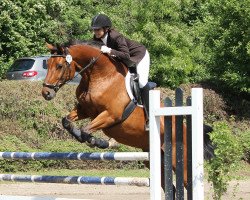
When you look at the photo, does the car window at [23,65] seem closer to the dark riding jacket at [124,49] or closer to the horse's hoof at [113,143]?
the dark riding jacket at [124,49]

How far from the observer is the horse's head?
8.51 metres

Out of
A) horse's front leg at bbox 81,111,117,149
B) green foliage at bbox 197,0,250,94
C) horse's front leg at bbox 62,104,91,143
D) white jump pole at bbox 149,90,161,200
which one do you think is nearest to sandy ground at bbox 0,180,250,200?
horse's front leg at bbox 62,104,91,143

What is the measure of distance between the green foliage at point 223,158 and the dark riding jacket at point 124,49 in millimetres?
2282

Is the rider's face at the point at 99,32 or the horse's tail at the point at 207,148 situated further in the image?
the rider's face at the point at 99,32

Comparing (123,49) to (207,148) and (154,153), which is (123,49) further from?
(154,153)

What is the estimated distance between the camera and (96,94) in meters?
8.63

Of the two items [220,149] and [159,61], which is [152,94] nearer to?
[220,149]

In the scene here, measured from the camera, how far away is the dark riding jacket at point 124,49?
8.83 metres

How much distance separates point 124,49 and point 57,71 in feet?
2.79

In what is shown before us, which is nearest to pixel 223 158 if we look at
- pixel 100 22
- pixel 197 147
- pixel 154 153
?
pixel 197 147

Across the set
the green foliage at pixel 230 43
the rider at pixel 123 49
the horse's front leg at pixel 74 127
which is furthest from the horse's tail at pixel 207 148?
the green foliage at pixel 230 43

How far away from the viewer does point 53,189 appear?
13.5 metres

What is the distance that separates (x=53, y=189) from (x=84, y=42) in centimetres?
506

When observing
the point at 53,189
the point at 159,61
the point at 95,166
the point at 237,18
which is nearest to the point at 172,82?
the point at 159,61
